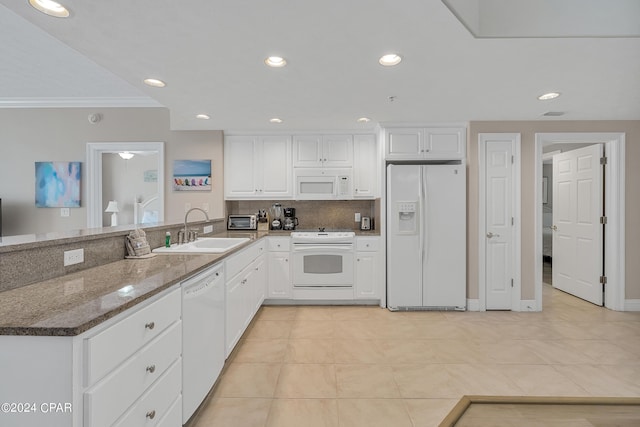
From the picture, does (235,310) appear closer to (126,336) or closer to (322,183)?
(126,336)

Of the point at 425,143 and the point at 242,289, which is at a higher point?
the point at 425,143

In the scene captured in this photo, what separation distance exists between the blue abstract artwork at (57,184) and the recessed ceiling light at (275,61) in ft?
10.9

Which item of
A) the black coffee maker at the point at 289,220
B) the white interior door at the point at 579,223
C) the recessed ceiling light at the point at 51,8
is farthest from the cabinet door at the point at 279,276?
the white interior door at the point at 579,223

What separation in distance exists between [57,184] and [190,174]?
5.65 ft

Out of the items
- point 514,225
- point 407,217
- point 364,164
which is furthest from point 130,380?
point 514,225

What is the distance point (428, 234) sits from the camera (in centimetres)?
334

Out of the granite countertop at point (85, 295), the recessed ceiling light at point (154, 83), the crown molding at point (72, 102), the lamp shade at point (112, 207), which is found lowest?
the granite countertop at point (85, 295)

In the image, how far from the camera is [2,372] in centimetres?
79

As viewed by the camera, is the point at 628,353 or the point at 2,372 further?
the point at 628,353

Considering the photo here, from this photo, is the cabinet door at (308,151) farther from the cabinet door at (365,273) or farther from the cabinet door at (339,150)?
the cabinet door at (365,273)

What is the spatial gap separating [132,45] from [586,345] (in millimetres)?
4227

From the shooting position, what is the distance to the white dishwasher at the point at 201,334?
1466 millimetres

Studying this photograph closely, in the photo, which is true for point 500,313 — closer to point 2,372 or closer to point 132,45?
point 2,372

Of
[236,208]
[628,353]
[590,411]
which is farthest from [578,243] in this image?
[236,208]
